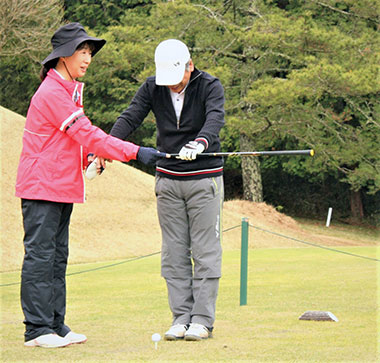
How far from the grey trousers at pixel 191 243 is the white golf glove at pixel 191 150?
0.33 meters

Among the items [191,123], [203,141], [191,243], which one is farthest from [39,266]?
[191,123]

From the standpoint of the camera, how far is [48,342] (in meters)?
4.68

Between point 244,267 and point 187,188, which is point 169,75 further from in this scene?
point 244,267

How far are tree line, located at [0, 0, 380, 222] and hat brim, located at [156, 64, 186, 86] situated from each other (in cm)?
1585

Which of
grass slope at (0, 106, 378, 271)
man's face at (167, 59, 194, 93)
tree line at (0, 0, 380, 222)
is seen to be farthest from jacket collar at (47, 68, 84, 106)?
tree line at (0, 0, 380, 222)

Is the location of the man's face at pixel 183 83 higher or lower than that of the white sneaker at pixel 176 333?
higher

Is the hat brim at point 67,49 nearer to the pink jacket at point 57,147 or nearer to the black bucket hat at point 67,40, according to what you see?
the black bucket hat at point 67,40

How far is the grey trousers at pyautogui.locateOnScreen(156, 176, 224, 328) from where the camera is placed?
5.20 meters

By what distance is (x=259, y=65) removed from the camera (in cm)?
2445

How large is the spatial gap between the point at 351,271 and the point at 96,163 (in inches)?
273

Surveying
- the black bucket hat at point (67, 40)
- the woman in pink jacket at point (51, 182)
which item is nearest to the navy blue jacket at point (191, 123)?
the woman in pink jacket at point (51, 182)

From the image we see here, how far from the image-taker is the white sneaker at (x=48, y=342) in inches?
184

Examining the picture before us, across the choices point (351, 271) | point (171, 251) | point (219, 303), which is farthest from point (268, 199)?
point (171, 251)

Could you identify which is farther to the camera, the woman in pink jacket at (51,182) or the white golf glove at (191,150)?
the white golf glove at (191,150)
